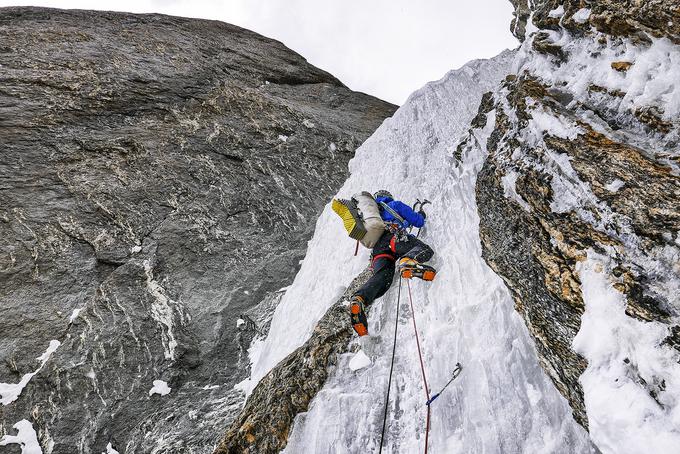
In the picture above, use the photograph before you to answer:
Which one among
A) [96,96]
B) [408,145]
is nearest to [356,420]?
[408,145]

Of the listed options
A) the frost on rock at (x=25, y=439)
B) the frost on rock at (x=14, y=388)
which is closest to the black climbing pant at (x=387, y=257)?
the frost on rock at (x=25, y=439)

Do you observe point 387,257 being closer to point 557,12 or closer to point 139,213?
point 557,12

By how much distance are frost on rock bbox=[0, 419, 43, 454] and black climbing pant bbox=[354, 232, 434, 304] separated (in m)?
5.12

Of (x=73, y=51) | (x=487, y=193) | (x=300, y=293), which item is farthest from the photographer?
(x=73, y=51)

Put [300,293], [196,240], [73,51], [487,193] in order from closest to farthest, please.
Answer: [487,193] → [300,293] → [196,240] → [73,51]

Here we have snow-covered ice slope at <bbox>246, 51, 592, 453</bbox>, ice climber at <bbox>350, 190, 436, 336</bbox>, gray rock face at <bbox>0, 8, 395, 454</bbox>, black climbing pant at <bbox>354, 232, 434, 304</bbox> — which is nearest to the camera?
snow-covered ice slope at <bbox>246, 51, 592, 453</bbox>

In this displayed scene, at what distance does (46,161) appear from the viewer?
9.28 meters

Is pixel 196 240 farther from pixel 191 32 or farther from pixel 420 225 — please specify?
pixel 191 32

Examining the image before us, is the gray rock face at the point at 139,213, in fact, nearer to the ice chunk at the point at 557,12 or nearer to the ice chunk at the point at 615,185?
the ice chunk at the point at 615,185

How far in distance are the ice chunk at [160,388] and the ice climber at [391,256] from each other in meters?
3.70

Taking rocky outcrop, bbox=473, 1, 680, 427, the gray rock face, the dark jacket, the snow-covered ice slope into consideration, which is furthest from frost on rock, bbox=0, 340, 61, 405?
rocky outcrop, bbox=473, 1, 680, 427

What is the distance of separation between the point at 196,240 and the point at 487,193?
6426mm

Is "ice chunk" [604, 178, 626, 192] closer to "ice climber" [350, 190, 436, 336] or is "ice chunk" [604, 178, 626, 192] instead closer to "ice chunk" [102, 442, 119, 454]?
"ice climber" [350, 190, 436, 336]

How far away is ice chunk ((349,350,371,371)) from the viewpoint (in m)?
4.83
